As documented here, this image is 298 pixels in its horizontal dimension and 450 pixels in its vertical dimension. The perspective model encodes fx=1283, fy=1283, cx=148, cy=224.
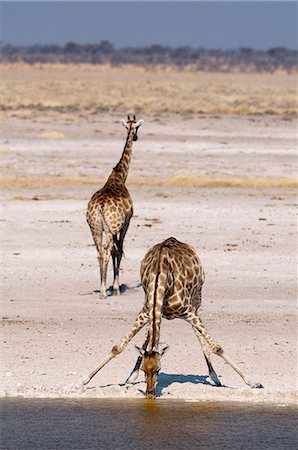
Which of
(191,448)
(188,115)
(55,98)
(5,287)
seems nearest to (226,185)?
(5,287)

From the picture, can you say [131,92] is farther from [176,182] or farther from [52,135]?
[176,182]

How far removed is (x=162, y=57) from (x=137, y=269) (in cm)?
9919

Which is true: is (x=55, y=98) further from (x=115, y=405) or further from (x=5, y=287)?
(x=115, y=405)

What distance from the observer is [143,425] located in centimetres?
841

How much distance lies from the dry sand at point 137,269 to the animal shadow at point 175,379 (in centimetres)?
2

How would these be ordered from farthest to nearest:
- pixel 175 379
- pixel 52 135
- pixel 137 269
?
pixel 52 135, pixel 137 269, pixel 175 379

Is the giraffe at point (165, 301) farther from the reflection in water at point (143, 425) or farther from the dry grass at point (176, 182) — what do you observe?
the dry grass at point (176, 182)

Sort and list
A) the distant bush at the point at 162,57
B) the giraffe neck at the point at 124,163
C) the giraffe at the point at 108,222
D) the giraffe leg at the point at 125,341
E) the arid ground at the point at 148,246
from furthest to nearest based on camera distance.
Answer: the distant bush at the point at 162,57
the giraffe neck at the point at 124,163
the giraffe at the point at 108,222
the arid ground at the point at 148,246
the giraffe leg at the point at 125,341

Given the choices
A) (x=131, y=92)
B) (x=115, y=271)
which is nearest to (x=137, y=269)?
(x=115, y=271)

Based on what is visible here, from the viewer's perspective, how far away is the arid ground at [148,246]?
9.98 metres

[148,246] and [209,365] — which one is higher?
[148,246]

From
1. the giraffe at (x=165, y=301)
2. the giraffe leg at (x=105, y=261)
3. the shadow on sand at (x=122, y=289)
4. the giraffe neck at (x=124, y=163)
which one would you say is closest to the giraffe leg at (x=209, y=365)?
the giraffe at (x=165, y=301)

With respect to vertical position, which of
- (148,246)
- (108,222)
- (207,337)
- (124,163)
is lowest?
(148,246)

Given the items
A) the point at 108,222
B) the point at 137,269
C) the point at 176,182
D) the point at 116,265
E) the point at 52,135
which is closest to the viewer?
the point at 108,222
